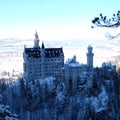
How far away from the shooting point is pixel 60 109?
3081 inches

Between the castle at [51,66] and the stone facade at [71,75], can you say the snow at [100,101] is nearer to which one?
the stone facade at [71,75]

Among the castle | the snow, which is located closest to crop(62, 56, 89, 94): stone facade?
the castle

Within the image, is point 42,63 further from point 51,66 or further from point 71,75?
point 71,75

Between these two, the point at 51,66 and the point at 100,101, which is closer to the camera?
the point at 100,101

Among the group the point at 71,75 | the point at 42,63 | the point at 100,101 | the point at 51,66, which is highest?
the point at 42,63

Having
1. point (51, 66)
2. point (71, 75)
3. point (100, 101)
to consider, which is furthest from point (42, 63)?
point (100, 101)

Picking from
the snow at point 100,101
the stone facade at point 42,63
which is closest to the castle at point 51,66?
the stone facade at point 42,63

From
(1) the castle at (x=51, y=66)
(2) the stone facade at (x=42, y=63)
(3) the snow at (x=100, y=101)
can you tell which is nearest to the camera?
(3) the snow at (x=100, y=101)

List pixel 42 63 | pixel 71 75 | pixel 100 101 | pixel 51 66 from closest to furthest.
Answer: pixel 100 101 → pixel 71 75 → pixel 51 66 → pixel 42 63

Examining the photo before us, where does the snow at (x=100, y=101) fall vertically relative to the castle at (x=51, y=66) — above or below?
below

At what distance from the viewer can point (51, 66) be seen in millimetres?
86375

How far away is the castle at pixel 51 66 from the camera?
3273 inches

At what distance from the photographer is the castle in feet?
273

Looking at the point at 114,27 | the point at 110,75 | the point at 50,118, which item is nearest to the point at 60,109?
the point at 50,118
